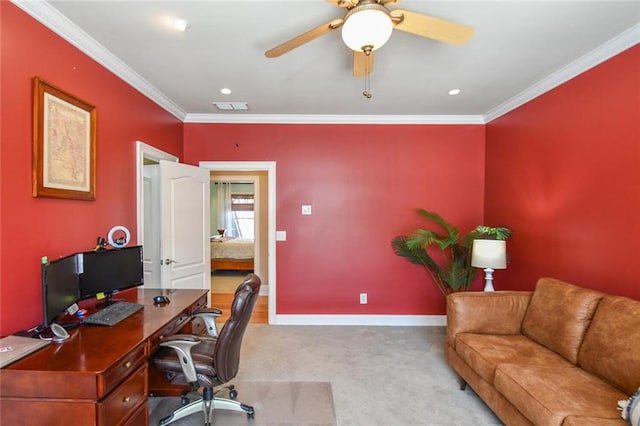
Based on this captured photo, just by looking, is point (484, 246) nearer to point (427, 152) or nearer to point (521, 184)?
point (521, 184)

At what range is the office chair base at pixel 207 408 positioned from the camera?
6.53ft

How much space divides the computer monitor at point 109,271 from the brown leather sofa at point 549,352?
2.57 m

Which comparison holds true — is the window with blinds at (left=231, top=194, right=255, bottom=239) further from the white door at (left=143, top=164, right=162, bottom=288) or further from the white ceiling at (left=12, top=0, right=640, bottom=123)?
the white door at (left=143, top=164, right=162, bottom=288)

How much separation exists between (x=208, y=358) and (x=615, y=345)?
94.9 inches

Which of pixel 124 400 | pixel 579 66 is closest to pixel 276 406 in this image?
pixel 124 400

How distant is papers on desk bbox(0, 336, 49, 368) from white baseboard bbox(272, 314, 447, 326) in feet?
8.78

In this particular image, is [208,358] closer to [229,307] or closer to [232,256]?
[229,307]

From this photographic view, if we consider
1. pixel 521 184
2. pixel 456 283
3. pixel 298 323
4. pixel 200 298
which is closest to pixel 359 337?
pixel 298 323

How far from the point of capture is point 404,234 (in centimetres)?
398

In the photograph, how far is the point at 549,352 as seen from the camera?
2143 millimetres

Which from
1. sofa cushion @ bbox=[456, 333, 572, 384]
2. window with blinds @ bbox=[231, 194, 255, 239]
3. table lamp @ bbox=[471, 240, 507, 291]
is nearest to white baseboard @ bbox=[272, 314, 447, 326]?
table lamp @ bbox=[471, 240, 507, 291]

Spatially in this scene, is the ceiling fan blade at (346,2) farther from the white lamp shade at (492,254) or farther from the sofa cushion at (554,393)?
the white lamp shade at (492,254)

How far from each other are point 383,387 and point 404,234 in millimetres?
1933

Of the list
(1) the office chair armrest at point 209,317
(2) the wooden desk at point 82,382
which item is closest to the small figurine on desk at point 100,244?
(2) the wooden desk at point 82,382
